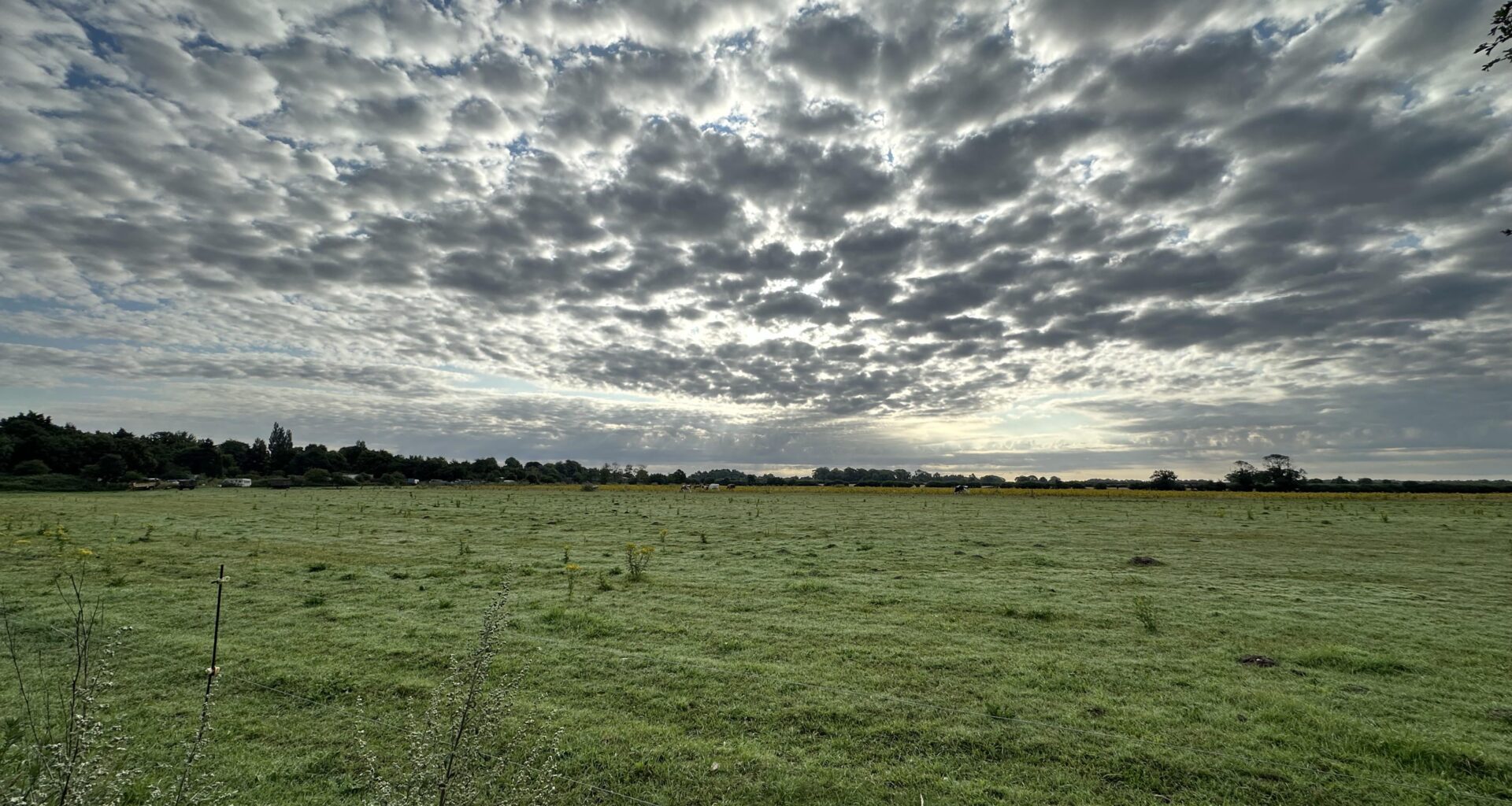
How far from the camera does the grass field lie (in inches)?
216

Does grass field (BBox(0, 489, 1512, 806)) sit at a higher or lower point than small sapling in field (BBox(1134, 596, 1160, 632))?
lower

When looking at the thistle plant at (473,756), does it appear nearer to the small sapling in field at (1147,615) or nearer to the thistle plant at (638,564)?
the thistle plant at (638,564)

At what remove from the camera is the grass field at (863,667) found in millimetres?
5488

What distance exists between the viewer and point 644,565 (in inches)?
669

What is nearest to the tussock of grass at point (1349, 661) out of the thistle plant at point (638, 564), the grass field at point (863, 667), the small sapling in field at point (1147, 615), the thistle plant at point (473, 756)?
the grass field at point (863, 667)

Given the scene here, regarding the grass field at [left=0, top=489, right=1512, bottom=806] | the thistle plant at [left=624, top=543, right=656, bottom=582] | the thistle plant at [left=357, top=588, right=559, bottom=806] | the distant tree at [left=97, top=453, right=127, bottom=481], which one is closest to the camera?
the thistle plant at [left=357, top=588, right=559, bottom=806]

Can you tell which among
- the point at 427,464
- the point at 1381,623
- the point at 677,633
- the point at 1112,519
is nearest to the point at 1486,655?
the point at 1381,623

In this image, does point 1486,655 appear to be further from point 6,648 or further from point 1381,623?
point 6,648

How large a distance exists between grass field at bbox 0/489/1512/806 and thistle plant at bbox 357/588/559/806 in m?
0.37

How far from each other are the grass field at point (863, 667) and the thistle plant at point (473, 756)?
0.37m

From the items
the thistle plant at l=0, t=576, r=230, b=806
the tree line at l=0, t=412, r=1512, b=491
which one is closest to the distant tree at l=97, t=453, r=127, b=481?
the tree line at l=0, t=412, r=1512, b=491

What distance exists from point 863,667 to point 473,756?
5.16 m

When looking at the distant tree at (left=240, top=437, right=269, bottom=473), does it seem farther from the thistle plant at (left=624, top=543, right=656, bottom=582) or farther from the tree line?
the thistle plant at (left=624, top=543, right=656, bottom=582)

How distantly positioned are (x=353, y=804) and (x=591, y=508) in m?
41.9
